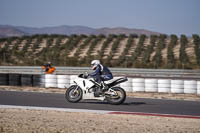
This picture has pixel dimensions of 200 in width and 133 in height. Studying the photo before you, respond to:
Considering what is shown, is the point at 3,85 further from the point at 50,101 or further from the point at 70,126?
the point at 70,126

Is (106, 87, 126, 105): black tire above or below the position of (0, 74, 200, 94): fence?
below

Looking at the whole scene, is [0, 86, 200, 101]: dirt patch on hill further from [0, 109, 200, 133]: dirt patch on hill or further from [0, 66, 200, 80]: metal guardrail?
[0, 66, 200, 80]: metal guardrail

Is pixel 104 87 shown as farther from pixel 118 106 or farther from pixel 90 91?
pixel 118 106

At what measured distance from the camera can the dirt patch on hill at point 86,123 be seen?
8.18m

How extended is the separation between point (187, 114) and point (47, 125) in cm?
455

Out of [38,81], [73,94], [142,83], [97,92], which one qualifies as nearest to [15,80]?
[38,81]

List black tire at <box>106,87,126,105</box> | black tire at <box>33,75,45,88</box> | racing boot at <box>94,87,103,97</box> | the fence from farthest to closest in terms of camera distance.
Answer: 1. black tire at <box>33,75,45,88</box>
2. the fence
3. racing boot at <box>94,87,103,97</box>
4. black tire at <box>106,87,126,105</box>

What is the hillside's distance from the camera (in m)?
44.5

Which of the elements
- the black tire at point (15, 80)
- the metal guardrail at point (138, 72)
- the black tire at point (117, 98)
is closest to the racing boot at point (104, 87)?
the black tire at point (117, 98)

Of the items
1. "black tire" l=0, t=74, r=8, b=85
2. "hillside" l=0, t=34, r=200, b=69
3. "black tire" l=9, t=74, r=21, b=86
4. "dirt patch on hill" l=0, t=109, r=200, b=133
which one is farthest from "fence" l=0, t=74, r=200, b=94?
"hillside" l=0, t=34, r=200, b=69

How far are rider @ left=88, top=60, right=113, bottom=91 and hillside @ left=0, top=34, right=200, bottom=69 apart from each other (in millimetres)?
27836

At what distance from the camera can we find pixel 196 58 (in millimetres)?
46531

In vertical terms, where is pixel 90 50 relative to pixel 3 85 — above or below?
above

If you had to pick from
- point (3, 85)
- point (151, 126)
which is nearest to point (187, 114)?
point (151, 126)
